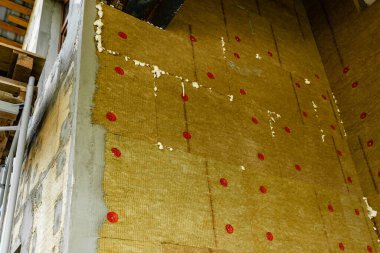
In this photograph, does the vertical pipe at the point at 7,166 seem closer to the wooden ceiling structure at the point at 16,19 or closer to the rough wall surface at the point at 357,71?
the wooden ceiling structure at the point at 16,19

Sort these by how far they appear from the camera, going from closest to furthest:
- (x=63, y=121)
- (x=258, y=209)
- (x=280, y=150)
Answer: (x=63, y=121) → (x=258, y=209) → (x=280, y=150)

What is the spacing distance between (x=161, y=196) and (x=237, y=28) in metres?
2.70

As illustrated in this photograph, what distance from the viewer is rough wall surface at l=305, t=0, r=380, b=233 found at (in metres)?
4.93

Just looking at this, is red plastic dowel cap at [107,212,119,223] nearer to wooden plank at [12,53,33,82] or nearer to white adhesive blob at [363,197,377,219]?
wooden plank at [12,53,33,82]

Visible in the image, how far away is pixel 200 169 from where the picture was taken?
3510mm

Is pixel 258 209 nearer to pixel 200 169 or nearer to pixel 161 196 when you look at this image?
pixel 200 169

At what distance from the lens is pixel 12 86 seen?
3.93 m

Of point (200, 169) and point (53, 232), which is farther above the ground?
point (200, 169)

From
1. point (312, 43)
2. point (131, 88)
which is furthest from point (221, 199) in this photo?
point (312, 43)

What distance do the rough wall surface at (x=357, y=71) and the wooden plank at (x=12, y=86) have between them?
12.2 feet

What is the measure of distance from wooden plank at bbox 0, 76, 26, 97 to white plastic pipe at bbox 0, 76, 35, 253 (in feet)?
0.31

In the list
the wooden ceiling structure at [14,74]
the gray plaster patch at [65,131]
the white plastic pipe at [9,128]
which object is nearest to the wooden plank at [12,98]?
the wooden ceiling structure at [14,74]

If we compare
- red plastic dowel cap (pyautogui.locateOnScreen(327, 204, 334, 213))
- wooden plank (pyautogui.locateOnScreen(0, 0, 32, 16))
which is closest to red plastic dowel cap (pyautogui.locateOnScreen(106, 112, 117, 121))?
red plastic dowel cap (pyautogui.locateOnScreen(327, 204, 334, 213))

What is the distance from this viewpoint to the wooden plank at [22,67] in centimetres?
387
